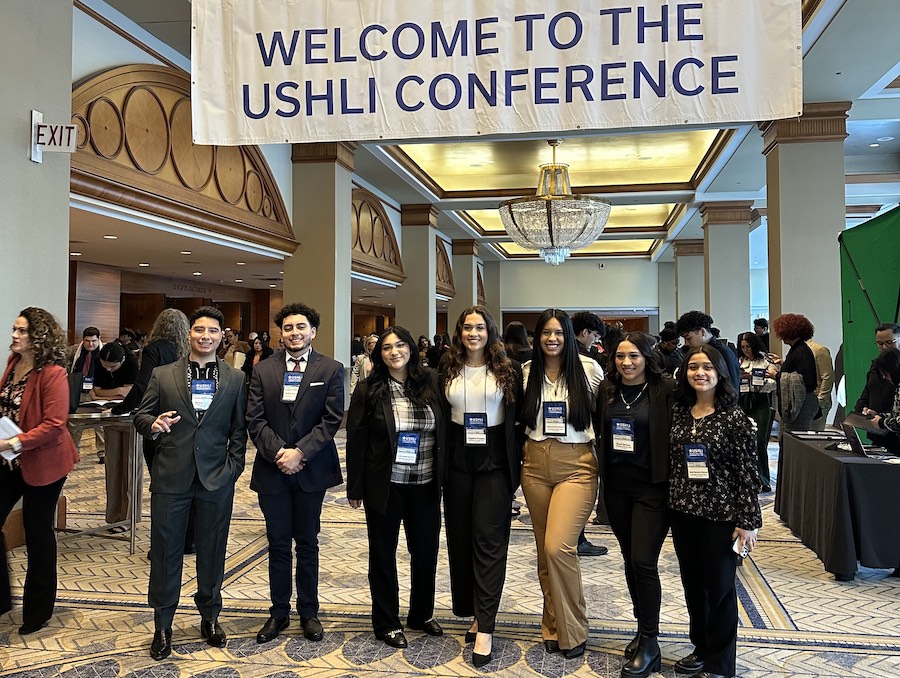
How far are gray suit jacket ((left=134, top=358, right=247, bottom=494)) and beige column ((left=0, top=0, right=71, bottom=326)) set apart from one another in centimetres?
197

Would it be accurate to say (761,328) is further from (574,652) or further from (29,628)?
(29,628)

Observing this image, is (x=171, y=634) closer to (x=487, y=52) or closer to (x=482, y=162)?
(x=487, y=52)

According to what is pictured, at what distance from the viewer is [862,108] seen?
810 cm

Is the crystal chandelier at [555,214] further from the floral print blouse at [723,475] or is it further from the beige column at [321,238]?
the floral print blouse at [723,475]

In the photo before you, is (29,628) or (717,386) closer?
(717,386)

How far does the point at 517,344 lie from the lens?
506 centimetres

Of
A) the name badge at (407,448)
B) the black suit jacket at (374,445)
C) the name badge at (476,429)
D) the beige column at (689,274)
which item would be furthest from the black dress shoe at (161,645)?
the beige column at (689,274)

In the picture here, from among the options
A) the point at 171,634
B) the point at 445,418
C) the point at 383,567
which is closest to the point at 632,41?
the point at 445,418

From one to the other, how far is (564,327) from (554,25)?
1227 mm

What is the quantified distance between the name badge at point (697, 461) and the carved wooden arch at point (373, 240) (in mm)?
9122

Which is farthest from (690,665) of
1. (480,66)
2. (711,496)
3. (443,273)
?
(443,273)

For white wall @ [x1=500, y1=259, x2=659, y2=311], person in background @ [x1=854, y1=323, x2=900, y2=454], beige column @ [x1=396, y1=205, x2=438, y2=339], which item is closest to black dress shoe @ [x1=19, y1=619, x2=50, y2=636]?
person in background @ [x1=854, y1=323, x2=900, y2=454]

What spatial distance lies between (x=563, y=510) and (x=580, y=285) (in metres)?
21.6

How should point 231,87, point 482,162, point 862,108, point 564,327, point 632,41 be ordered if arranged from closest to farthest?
point 632,41 < point 231,87 < point 564,327 < point 862,108 < point 482,162
